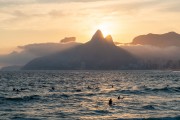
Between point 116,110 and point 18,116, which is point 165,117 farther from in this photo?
point 18,116

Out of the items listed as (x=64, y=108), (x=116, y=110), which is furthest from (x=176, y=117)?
(x=64, y=108)

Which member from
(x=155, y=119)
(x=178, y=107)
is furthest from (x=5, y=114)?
(x=178, y=107)

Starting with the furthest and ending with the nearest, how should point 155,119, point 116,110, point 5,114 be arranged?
1. point 116,110
2. point 5,114
3. point 155,119

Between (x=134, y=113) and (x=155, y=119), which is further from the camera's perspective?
(x=134, y=113)

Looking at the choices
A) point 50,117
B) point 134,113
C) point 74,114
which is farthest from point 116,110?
point 50,117

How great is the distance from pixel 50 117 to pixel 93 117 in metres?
5.29

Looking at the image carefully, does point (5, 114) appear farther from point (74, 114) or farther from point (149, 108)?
point (149, 108)

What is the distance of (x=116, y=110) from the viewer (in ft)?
166

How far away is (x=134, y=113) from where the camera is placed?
4734 cm

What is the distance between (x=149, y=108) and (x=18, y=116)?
19500mm

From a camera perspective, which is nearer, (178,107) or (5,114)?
(5,114)

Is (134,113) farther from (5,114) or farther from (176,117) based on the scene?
(5,114)

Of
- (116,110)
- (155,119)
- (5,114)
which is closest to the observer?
(155,119)

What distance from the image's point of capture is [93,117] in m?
43.9
